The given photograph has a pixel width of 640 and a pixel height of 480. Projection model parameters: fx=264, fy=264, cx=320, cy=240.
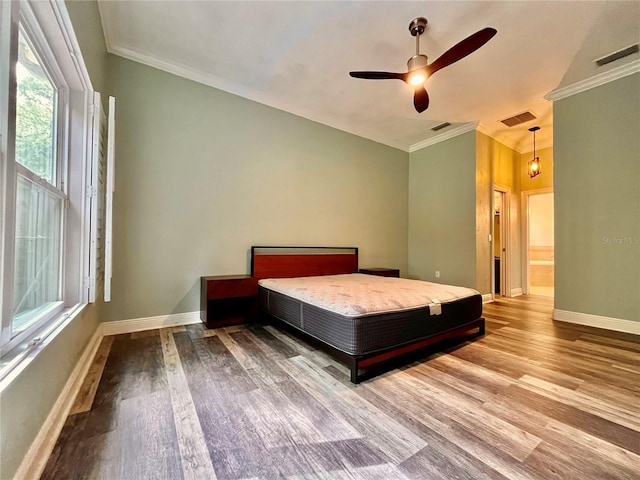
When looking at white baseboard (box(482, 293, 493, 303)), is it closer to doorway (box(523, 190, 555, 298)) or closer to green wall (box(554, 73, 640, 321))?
green wall (box(554, 73, 640, 321))

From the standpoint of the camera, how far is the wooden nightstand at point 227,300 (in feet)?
9.22

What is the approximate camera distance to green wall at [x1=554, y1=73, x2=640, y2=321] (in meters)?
2.91

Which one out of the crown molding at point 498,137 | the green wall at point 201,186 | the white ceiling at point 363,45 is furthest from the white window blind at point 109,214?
the crown molding at point 498,137

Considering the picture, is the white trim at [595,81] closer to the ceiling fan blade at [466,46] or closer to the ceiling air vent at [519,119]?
the ceiling air vent at [519,119]

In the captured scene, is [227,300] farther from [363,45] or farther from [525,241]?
[525,241]

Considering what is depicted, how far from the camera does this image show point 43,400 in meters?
1.16

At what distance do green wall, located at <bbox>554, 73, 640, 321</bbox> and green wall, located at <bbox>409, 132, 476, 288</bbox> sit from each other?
3.49 ft

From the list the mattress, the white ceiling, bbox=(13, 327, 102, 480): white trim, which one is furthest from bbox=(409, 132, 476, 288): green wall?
bbox=(13, 327, 102, 480): white trim

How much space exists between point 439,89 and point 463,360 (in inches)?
124

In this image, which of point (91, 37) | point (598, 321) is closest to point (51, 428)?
point (91, 37)

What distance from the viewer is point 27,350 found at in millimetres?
1063

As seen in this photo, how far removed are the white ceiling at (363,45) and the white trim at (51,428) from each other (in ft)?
9.54

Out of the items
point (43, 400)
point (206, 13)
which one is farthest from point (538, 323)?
point (206, 13)

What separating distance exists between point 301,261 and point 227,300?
1087mm
